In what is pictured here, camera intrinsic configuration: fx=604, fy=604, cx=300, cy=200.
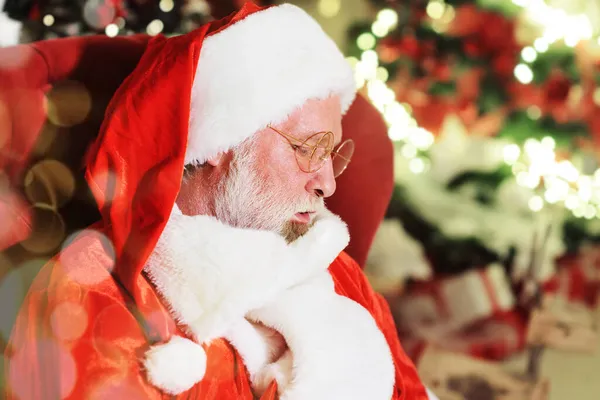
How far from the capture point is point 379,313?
129 cm

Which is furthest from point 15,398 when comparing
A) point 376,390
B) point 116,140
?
point 376,390

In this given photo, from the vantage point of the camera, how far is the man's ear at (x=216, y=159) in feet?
3.50

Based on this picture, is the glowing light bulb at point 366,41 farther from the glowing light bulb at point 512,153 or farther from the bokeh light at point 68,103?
→ the bokeh light at point 68,103

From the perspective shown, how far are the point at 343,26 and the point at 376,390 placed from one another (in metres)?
1.97

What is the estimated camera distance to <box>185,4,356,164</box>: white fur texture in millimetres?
1039

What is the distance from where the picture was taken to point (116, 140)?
97 cm

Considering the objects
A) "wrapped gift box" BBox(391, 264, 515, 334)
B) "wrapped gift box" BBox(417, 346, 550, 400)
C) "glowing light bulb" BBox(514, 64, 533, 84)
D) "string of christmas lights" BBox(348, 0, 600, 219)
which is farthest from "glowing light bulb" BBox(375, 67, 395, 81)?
"wrapped gift box" BBox(417, 346, 550, 400)

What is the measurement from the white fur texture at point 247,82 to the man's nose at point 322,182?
0.12 m

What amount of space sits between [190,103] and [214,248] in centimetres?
25

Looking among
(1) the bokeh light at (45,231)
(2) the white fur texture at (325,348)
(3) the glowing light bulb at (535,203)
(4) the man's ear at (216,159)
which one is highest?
(4) the man's ear at (216,159)

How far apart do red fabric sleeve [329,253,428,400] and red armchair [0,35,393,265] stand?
119 mm

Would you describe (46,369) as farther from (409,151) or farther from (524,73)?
(524,73)

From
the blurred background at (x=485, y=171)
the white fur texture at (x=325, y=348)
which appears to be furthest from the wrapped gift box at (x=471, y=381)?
the white fur texture at (x=325, y=348)

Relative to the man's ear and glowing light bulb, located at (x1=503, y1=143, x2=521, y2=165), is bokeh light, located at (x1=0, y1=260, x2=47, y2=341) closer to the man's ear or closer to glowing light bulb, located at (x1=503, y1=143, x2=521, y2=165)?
the man's ear
